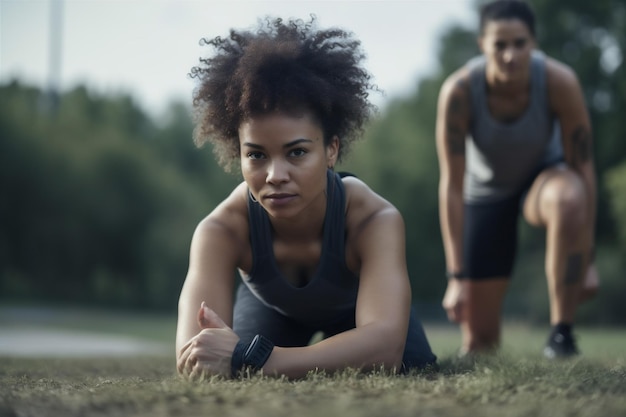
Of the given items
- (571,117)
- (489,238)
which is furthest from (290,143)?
(489,238)

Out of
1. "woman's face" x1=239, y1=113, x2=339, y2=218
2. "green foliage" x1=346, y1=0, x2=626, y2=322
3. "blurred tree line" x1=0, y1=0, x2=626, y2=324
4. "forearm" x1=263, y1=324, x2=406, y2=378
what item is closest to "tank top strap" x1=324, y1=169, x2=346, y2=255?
"woman's face" x1=239, y1=113, x2=339, y2=218

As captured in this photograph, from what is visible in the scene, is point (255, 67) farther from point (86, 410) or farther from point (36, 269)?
point (36, 269)

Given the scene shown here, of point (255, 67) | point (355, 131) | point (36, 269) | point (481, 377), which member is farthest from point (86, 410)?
point (36, 269)

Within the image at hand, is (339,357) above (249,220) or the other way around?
the other way around

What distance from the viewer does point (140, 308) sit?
93.7 feet

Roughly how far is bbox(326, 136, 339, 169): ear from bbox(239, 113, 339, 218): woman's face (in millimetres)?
163

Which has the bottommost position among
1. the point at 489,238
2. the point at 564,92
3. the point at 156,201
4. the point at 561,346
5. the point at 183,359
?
the point at 561,346

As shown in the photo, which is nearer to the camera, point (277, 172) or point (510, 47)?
point (277, 172)

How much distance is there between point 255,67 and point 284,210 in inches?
24.1

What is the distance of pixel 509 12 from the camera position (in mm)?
5543

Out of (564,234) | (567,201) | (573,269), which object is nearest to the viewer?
(567,201)

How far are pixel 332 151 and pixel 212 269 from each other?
0.71 meters

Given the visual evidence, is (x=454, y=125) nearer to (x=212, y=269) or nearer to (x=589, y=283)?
(x=589, y=283)

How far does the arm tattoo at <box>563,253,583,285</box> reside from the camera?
5.51m
